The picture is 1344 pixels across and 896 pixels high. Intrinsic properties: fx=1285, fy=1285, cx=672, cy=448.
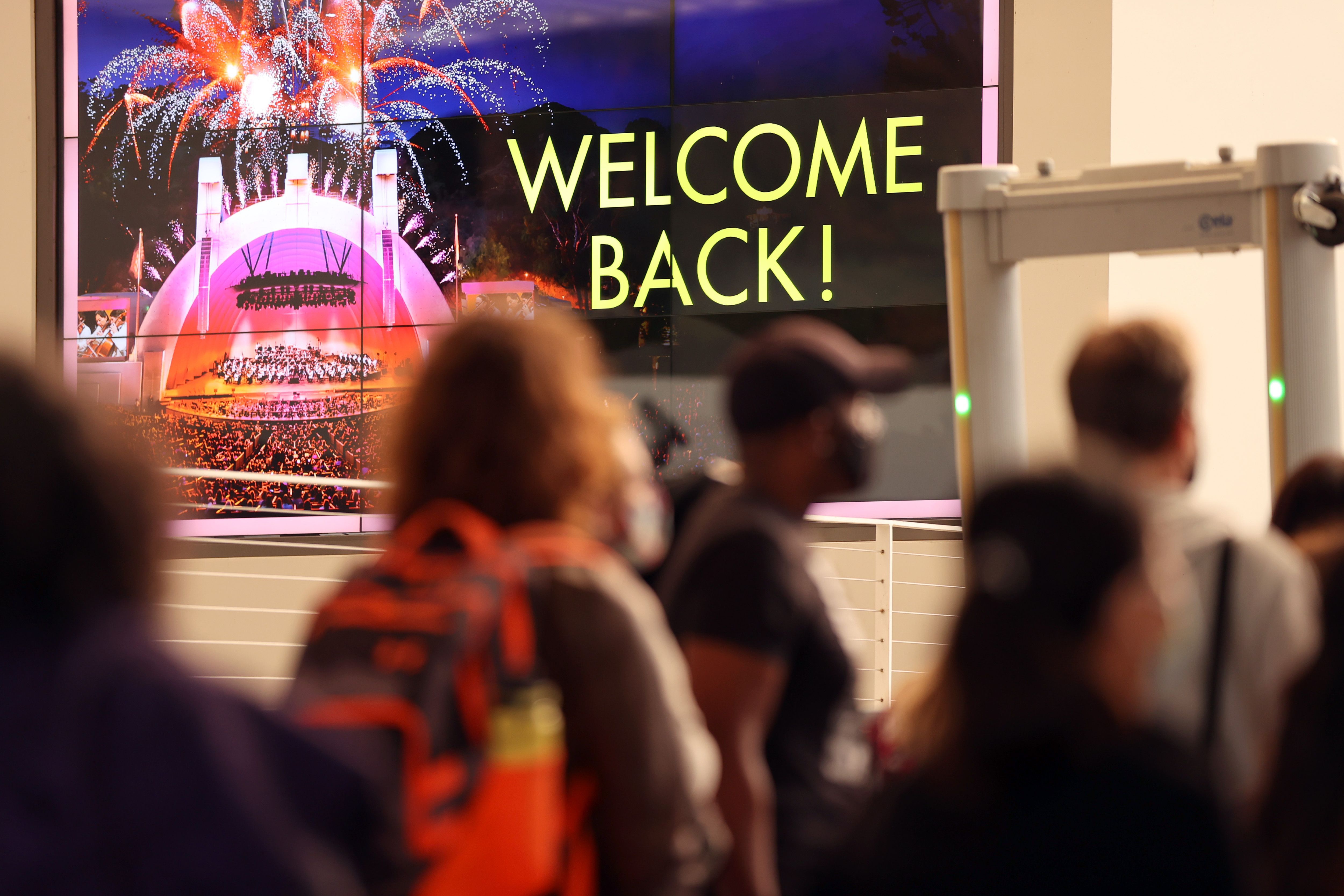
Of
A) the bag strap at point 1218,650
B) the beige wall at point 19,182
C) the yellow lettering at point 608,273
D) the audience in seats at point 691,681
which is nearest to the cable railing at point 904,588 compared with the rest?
the yellow lettering at point 608,273

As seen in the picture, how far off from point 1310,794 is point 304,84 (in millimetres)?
6442

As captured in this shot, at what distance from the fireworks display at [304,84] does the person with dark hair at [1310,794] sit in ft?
19.0

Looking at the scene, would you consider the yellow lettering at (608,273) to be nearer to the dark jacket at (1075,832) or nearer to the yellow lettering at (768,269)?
the yellow lettering at (768,269)

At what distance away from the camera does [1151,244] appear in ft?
10.6

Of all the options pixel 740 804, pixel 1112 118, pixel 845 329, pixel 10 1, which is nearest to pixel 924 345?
pixel 845 329

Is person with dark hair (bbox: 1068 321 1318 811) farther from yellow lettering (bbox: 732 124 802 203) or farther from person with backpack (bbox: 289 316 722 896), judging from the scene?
yellow lettering (bbox: 732 124 802 203)

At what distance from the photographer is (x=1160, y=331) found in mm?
1725

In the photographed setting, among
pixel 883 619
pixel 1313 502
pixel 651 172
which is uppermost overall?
pixel 651 172

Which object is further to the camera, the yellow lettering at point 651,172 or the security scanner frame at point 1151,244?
the yellow lettering at point 651,172

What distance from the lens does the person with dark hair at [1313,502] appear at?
2045mm

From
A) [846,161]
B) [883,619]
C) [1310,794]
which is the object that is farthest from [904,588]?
[1310,794]

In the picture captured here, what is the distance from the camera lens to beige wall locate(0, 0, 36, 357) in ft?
22.7

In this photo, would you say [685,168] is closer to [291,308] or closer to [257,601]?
[291,308]

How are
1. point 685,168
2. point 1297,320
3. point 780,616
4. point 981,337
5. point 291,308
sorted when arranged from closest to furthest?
point 780,616, point 1297,320, point 981,337, point 685,168, point 291,308
